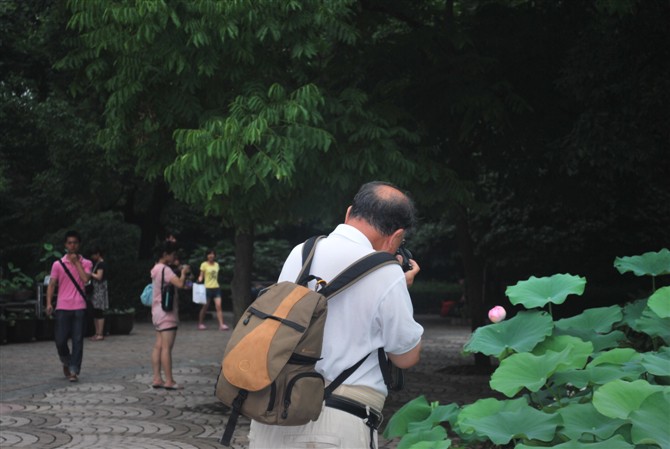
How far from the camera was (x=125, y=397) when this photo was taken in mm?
12508

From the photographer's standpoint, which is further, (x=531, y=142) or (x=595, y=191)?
(x=595, y=191)

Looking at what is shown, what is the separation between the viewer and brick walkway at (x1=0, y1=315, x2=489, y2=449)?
9.48 meters

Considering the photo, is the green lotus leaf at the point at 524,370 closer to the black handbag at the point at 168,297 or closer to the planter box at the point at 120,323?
the black handbag at the point at 168,297

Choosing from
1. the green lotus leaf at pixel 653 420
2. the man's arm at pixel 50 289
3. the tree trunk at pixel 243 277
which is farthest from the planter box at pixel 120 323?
the green lotus leaf at pixel 653 420

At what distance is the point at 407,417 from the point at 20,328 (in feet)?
60.5

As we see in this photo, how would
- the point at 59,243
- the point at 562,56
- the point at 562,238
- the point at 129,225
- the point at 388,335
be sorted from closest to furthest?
the point at 388,335 → the point at 562,56 → the point at 562,238 → the point at 59,243 → the point at 129,225

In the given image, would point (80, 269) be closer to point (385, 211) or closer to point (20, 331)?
point (20, 331)

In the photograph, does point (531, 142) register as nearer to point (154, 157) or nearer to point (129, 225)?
point (154, 157)

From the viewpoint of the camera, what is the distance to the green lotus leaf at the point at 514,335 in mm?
4422

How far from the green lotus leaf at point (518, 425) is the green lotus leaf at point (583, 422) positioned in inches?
1.7

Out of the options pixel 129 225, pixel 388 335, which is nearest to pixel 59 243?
pixel 129 225

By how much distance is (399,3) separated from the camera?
1239 centimetres

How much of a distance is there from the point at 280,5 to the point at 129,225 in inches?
1191

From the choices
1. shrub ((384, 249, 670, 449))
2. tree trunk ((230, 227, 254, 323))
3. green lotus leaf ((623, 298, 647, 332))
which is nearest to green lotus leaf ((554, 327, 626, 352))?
shrub ((384, 249, 670, 449))
